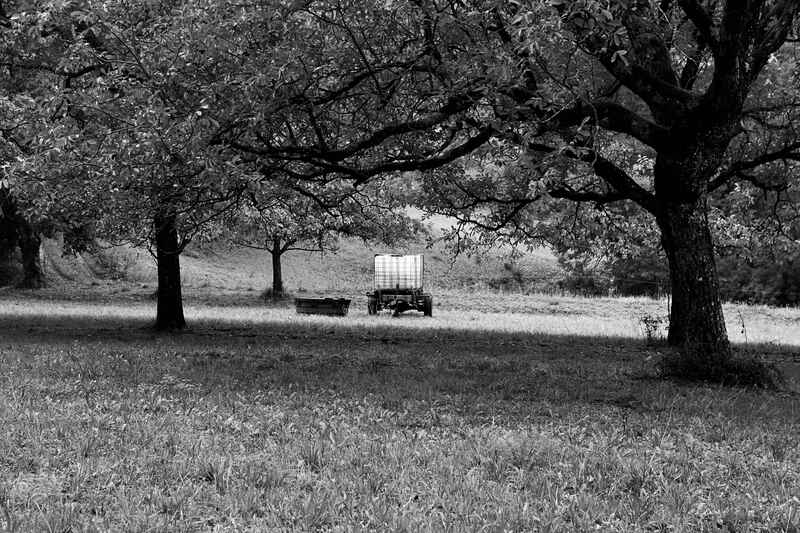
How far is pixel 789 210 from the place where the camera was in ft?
66.2

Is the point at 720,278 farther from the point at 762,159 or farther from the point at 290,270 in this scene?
the point at 762,159

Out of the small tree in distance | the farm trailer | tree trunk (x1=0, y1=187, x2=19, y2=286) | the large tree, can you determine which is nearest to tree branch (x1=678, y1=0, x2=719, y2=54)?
the large tree

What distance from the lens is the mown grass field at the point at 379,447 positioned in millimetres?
4258

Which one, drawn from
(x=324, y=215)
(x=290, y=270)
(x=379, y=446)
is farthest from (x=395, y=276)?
(x=379, y=446)

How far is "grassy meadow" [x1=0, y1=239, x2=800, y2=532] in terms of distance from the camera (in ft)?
14.0

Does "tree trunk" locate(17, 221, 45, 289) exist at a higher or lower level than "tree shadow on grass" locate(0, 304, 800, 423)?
higher

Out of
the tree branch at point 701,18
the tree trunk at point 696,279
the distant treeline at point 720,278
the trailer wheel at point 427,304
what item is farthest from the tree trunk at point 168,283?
the distant treeline at point 720,278

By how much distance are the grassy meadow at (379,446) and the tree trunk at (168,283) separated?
6.75 m

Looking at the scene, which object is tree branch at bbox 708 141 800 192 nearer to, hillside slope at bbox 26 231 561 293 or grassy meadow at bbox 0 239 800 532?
grassy meadow at bbox 0 239 800 532

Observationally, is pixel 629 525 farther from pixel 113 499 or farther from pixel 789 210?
pixel 789 210

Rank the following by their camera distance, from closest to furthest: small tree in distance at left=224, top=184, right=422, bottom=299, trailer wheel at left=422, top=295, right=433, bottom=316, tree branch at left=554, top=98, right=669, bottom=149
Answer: tree branch at left=554, top=98, right=669, bottom=149 → small tree in distance at left=224, top=184, right=422, bottom=299 → trailer wheel at left=422, top=295, right=433, bottom=316

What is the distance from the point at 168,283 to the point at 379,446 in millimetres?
15448

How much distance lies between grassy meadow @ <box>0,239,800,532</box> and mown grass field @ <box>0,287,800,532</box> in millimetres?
21

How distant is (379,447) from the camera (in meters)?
5.70
